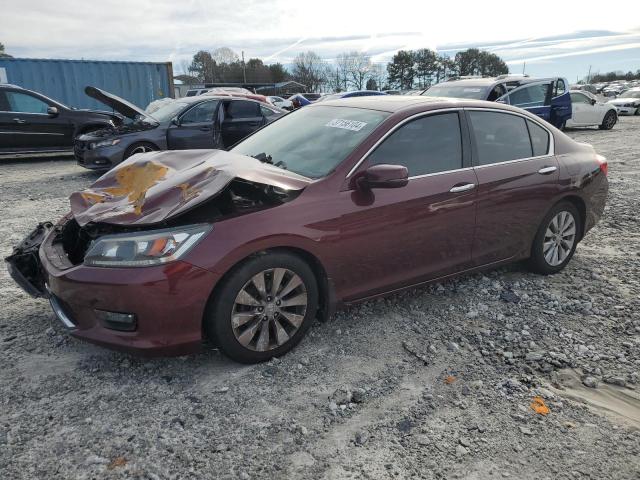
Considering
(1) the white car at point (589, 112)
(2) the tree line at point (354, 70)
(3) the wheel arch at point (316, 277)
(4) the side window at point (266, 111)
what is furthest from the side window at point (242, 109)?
(2) the tree line at point (354, 70)

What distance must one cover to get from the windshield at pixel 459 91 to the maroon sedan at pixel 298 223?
6.19 m

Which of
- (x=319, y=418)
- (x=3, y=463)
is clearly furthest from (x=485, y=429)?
(x=3, y=463)

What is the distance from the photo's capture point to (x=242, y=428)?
2.53 m

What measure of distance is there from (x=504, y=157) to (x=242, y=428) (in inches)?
113

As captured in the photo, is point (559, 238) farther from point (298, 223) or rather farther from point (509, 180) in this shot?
point (298, 223)

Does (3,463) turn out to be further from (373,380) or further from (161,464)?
(373,380)

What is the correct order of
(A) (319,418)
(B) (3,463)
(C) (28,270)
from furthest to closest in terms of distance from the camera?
(C) (28,270), (A) (319,418), (B) (3,463)

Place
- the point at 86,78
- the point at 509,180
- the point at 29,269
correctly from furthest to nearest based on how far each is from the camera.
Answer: the point at 86,78 → the point at 509,180 → the point at 29,269

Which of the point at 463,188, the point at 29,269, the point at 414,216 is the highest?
the point at 463,188

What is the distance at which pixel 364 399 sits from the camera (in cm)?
278

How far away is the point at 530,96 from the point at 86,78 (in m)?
13.2

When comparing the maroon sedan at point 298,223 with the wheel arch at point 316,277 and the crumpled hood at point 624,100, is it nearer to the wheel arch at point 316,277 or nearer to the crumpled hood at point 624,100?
the wheel arch at point 316,277

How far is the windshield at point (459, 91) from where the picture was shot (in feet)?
33.3

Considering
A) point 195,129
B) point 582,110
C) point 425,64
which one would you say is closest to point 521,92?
point 195,129
